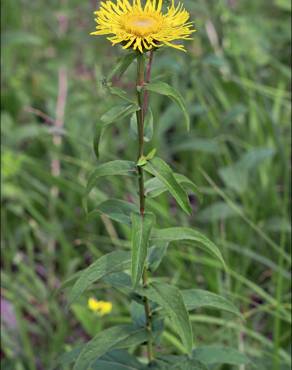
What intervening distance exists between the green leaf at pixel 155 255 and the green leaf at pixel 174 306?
0.12 feet

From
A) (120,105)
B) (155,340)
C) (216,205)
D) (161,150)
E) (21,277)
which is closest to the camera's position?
(120,105)

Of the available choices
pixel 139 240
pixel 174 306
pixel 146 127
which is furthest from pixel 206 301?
pixel 146 127

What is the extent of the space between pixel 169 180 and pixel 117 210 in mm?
152

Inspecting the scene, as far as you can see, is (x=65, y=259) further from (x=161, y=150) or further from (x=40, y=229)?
(x=161, y=150)

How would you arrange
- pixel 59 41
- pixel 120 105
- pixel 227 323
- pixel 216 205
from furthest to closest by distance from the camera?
pixel 59 41 → pixel 216 205 → pixel 227 323 → pixel 120 105

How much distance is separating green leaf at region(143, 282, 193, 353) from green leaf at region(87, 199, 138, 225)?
0.12 metres

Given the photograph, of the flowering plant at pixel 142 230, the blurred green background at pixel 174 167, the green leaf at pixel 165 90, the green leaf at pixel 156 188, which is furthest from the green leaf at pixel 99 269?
the blurred green background at pixel 174 167

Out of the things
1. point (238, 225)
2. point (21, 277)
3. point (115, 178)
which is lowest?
point (21, 277)

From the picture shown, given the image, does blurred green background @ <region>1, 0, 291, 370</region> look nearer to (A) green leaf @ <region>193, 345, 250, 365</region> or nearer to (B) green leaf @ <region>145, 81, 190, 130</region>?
(A) green leaf @ <region>193, 345, 250, 365</region>

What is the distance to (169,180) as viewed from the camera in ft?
3.15

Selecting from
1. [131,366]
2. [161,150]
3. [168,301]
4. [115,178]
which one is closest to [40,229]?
[115,178]

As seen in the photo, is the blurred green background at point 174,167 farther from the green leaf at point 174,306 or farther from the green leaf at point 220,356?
the green leaf at point 174,306

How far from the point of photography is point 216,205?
192cm

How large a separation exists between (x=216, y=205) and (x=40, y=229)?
544 millimetres
